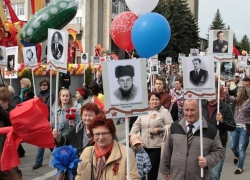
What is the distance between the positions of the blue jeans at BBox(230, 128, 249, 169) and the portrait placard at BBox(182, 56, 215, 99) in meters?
3.32

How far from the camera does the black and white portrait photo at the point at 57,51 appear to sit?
569cm

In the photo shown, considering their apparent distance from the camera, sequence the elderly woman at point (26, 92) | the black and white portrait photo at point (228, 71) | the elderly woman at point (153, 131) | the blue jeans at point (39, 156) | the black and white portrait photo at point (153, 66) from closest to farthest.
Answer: the elderly woman at point (153, 131), the blue jeans at point (39, 156), the elderly woman at point (26, 92), the black and white portrait photo at point (228, 71), the black and white portrait photo at point (153, 66)

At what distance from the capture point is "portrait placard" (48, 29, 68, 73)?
5.69 m

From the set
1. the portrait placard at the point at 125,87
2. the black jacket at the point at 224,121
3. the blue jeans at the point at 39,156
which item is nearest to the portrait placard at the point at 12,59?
the blue jeans at the point at 39,156

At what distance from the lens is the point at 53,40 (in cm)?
570

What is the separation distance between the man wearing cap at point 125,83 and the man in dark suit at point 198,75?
1373 millimetres

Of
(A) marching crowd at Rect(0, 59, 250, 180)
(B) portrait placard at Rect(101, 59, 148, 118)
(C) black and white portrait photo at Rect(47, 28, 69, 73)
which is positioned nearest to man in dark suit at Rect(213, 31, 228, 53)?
(A) marching crowd at Rect(0, 59, 250, 180)

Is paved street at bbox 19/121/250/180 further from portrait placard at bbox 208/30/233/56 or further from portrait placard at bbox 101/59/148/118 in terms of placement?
portrait placard at bbox 101/59/148/118

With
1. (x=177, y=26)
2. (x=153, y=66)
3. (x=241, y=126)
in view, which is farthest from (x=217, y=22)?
(x=241, y=126)

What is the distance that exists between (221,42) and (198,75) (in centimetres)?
279

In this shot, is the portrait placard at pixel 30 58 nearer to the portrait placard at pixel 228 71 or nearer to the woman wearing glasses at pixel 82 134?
the portrait placard at pixel 228 71

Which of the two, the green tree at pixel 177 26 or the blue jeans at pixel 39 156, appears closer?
the blue jeans at pixel 39 156

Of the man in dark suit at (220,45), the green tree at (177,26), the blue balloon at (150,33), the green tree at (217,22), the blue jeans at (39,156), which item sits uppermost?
the green tree at (217,22)

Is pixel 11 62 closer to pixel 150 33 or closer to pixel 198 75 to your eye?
pixel 150 33
